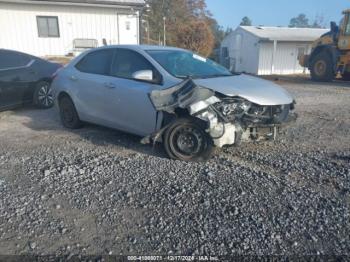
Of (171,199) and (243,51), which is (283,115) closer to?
(171,199)

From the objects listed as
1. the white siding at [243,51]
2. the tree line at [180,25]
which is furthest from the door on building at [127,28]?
the white siding at [243,51]

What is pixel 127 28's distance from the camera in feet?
63.2

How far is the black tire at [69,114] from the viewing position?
20.8ft

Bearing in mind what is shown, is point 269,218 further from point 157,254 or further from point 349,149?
point 349,149

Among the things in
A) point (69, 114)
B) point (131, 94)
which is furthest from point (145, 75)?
point (69, 114)

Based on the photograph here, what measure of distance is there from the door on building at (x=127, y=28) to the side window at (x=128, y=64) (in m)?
14.4

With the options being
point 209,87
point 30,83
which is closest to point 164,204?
point 209,87

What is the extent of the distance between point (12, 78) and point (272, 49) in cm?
2452

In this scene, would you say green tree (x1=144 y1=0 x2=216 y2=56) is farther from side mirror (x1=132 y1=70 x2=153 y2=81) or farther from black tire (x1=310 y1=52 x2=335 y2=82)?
side mirror (x1=132 y1=70 x2=153 y2=81)

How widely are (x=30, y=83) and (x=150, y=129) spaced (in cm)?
466

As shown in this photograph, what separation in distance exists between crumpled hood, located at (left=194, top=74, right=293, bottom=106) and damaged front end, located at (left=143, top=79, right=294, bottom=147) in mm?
78

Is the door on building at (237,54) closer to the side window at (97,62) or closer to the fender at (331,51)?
the fender at (331,51)

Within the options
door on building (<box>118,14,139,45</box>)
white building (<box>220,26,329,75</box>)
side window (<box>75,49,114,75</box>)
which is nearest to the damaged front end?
side window (<box>75,49,114,75</box>)

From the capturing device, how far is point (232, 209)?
3.40 meters
